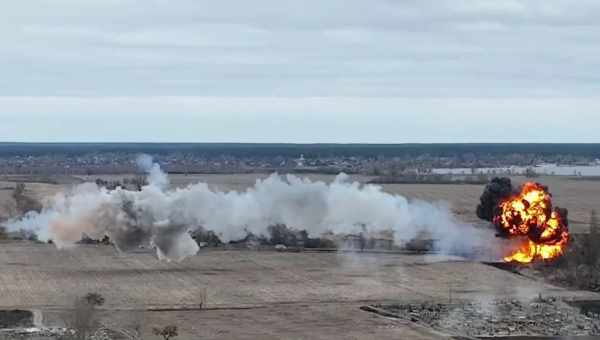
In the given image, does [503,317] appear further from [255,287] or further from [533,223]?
[533,223]

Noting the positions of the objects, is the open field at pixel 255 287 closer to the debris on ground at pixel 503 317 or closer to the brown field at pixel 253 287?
the brown field at pixel 253 287

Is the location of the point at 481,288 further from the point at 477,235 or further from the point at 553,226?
the point at 477,235

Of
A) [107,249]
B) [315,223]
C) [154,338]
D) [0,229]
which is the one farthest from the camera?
[0,229]

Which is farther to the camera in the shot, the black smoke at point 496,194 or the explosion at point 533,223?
the black smoke at point 496,194

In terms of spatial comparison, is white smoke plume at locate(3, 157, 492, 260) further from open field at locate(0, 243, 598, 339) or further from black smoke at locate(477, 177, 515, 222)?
black smoke at locate(477, 177, 515, 222)

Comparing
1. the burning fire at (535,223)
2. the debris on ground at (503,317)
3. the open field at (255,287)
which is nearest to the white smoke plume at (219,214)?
the open field at (255,287)

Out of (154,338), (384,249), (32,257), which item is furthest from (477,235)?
(154,338)

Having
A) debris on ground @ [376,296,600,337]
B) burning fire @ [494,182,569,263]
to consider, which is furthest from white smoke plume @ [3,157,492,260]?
debris on ground @ [376,296,600,337]
